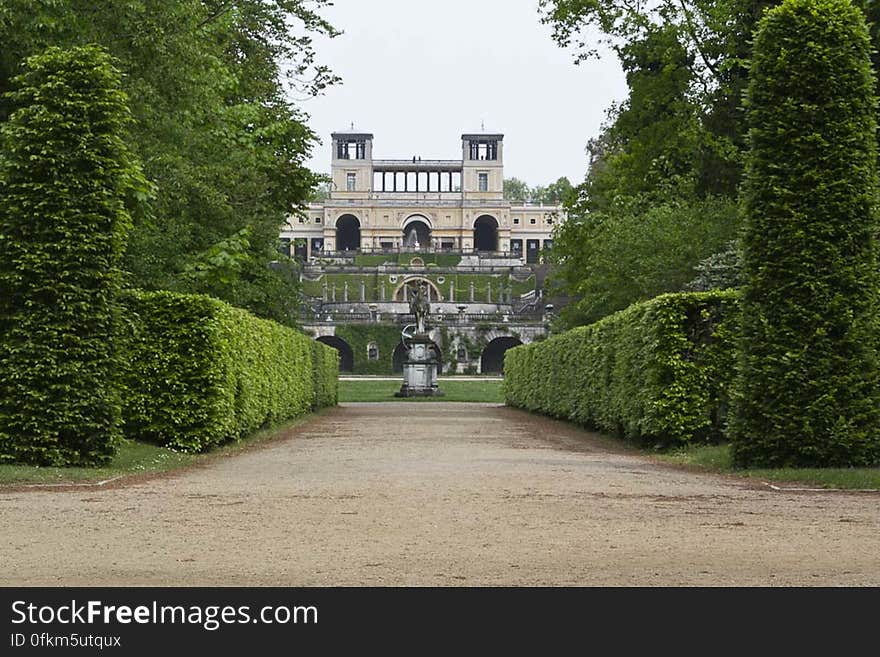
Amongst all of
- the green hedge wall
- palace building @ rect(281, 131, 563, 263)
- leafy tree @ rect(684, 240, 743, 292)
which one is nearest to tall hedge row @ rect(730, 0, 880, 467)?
the green hedge wall

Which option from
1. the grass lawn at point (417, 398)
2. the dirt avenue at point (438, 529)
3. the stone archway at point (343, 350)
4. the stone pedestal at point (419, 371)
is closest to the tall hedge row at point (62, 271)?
the dirt avenue at point (438, 529)

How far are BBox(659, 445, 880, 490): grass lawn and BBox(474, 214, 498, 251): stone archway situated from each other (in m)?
106

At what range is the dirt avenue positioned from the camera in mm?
5941

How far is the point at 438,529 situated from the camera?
7.65 meters

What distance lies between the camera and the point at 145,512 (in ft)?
28.0

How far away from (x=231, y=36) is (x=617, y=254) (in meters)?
9.83

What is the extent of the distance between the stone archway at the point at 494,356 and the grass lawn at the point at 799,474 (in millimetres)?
63783

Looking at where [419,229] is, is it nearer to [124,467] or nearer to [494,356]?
[494,356]

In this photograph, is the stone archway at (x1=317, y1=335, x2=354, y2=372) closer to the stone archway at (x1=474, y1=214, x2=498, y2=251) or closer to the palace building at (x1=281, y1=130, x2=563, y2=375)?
the palace building at (x1=281, y1=130, x2=563, y2=375)

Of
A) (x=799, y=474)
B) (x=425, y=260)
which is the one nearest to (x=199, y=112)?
(x=799, y=474)

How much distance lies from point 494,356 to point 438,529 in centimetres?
7168
